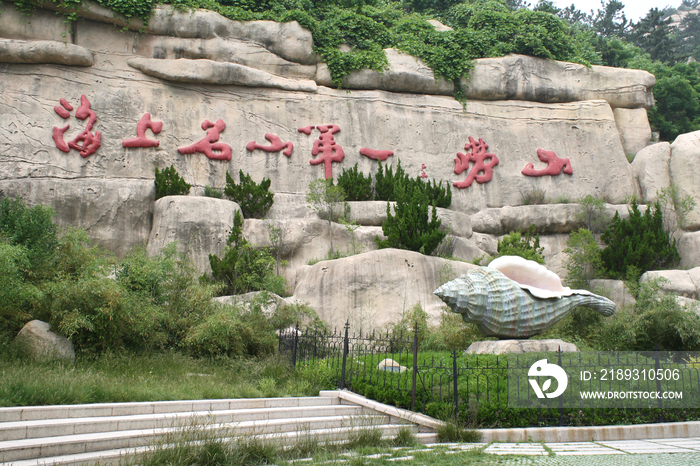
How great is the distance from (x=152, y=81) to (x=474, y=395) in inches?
604

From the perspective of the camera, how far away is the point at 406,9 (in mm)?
28734

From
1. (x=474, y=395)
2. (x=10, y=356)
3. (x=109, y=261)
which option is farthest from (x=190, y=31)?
(x=474, y=395)

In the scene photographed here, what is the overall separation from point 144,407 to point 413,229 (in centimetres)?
968

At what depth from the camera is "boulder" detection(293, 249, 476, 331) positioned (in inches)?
522

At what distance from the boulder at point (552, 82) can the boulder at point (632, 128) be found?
0.32 meters

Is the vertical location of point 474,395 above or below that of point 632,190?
below

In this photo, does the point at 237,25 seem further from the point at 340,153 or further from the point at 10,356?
the point at 10,356

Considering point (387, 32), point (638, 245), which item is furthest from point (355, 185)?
point (638, 245)

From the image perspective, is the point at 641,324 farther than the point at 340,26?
No

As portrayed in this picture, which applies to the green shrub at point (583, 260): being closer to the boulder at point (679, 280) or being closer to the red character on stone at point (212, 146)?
the boulder at point (679, 280)

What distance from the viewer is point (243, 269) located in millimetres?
13680

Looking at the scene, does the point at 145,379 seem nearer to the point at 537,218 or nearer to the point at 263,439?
the point at 263,439

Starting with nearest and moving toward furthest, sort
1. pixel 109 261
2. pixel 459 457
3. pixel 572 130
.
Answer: pixel 459 457 < pixel 109 261 < pixel 572 130

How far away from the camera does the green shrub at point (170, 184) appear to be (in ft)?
51.5
